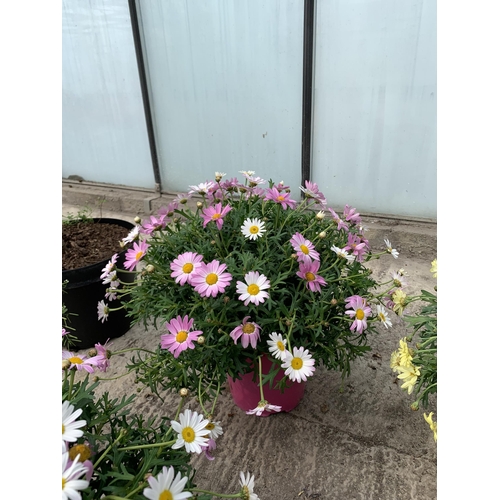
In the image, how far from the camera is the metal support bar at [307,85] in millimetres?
2023

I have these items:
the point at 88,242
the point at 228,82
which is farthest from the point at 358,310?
the point at 228,82

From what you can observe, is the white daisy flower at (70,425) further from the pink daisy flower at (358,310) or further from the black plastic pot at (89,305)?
the black plastic pot at (89,305)

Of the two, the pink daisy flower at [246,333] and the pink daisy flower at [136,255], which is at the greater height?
the pink daisy flower at [136,255]

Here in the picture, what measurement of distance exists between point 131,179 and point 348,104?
1731mm

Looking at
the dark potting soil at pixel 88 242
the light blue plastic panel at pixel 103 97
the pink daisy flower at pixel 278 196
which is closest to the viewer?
the pink daisy flower at pixel 278 196

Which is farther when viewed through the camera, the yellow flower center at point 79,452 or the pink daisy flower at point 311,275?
the pink daisy flower at point 311,275

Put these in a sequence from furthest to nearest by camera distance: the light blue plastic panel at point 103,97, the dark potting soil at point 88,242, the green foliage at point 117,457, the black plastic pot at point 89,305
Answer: the light blue plastic panel at point 103,97 → the dark potting soil at point 88,242 → the black plastic pot at point 89,305 → the green foliage at point 117,457

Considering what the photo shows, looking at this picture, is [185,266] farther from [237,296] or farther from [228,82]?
[228,82]

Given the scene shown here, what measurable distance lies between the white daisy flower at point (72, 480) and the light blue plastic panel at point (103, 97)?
106 inches

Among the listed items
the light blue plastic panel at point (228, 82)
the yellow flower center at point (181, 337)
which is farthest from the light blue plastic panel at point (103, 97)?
the yellow flower center at point (181, 337)

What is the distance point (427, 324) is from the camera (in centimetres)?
94
